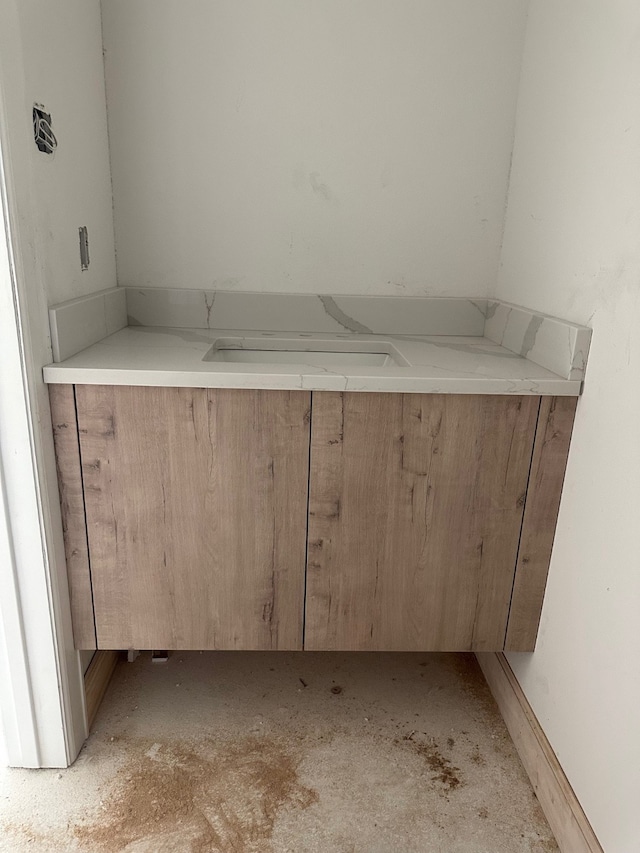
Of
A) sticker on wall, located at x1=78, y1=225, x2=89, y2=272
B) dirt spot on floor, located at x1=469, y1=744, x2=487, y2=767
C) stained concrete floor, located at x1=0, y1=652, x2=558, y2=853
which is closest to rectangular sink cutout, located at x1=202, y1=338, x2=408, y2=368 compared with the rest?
sticker on wall, located at x1=78, y1=225, x2=89, y2=272

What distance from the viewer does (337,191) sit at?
1.58 meters

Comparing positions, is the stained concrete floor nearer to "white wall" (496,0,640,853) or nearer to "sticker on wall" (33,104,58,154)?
"white wall" (496,0,640,853)

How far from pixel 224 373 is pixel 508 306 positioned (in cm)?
81

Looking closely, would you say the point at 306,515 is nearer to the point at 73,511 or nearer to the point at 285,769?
the point at 73,511

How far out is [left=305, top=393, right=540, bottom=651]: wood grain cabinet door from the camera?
3.89ft

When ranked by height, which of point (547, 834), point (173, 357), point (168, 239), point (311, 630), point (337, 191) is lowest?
point (547, 834)

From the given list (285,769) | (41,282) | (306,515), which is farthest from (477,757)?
(41,282)

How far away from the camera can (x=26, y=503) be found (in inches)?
44.4

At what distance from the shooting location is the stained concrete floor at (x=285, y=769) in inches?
45.7

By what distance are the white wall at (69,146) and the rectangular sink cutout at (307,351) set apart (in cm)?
38

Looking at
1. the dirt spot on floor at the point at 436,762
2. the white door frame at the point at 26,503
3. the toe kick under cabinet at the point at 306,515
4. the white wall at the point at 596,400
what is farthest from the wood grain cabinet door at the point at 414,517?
the white door frame at the point at 26,503

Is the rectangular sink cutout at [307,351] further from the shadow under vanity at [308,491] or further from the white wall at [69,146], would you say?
the white wall at [69,146]

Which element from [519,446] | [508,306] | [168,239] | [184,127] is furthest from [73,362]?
[508,306]

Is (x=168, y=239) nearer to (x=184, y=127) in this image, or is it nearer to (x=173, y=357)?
(x=184, y=127)
